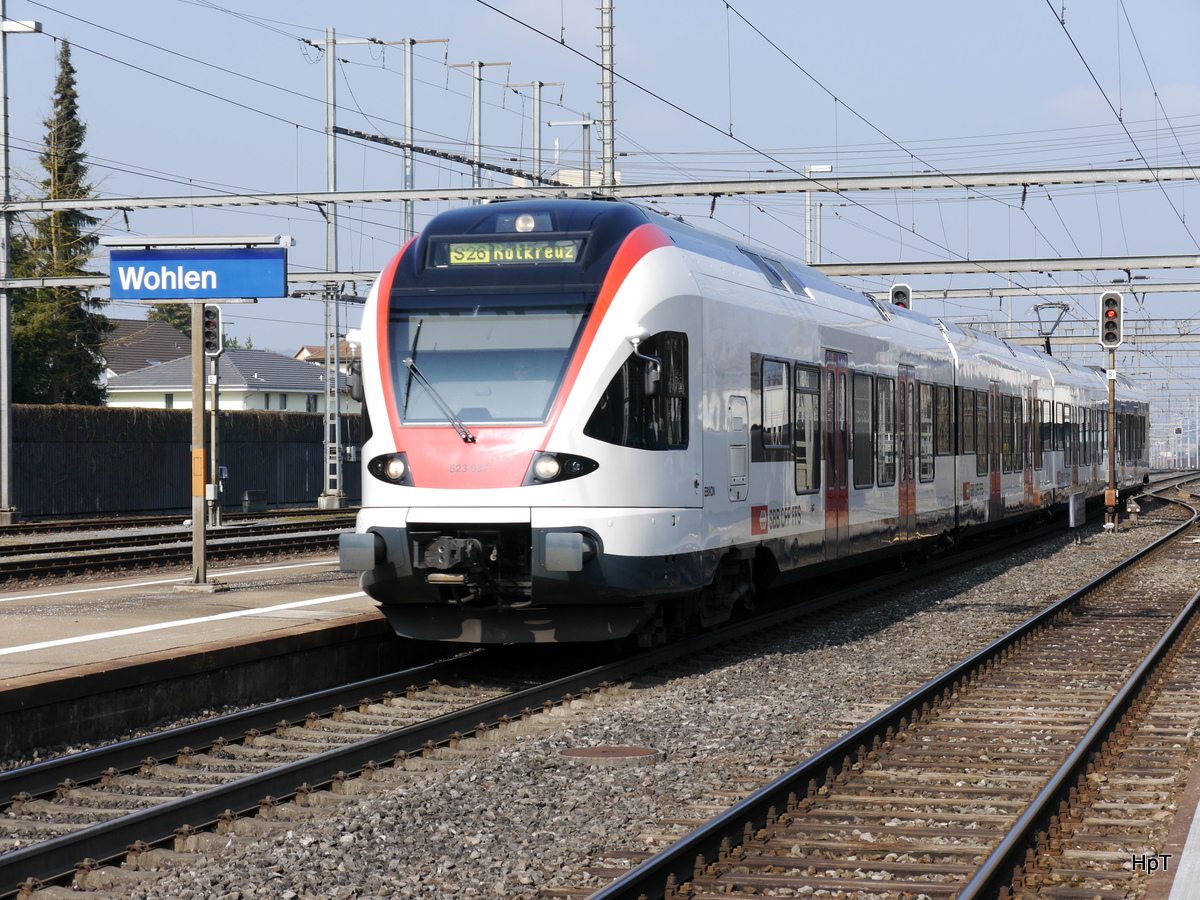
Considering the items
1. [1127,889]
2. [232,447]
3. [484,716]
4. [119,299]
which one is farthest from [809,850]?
[232,447]

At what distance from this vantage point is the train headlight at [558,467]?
10234 millimetres

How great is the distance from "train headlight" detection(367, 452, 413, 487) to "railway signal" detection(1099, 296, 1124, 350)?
18211 millimetres

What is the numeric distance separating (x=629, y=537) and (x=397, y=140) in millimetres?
26954

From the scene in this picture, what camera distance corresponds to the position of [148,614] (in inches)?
500

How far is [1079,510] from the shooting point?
2888 centimetres

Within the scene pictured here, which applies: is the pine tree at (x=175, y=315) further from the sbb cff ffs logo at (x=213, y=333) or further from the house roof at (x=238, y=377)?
the sbb cff ffs logo at (x=213, y=333)

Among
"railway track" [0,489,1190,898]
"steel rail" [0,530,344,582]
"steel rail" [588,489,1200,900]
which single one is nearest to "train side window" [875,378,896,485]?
"steel rail" [588,489,1200,900]

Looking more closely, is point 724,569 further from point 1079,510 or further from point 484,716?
point 1079,510

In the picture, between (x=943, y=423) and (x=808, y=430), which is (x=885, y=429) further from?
(x=943, y=423)

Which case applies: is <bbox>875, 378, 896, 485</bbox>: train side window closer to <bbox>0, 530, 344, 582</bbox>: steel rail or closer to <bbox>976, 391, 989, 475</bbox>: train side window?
<bbox>976, 391, 989, 475</bbox>: train side window

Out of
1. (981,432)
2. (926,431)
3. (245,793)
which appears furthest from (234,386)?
(245,793)

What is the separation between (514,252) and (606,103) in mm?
12254

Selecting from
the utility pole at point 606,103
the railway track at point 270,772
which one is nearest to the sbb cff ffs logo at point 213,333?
the utility pole at point 606,103

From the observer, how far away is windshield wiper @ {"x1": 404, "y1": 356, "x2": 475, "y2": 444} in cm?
1038
